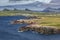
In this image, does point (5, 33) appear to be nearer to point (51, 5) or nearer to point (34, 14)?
point (34, 14)

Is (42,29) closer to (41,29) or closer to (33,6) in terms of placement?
(41,29)

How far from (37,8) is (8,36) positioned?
617 mm

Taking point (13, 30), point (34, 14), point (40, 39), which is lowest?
point (40, 39)

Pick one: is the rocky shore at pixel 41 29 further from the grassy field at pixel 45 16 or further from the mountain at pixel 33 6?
the mountain at pixel 33 6

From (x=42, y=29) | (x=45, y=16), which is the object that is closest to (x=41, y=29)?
(x=42, y=29)

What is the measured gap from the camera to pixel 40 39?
2.08m

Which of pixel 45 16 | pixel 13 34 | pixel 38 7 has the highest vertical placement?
pixel 38 7

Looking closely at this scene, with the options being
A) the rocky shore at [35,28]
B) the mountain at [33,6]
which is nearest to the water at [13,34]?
the rocky shore at [35,28]

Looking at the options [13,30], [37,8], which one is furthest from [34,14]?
[13,30]

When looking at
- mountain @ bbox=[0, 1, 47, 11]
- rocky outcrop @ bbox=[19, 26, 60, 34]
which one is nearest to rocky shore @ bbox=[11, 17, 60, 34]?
rocky outcrop @ bbox=[19, 26, 60, 34]

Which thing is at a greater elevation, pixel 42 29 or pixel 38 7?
pixel 38 7

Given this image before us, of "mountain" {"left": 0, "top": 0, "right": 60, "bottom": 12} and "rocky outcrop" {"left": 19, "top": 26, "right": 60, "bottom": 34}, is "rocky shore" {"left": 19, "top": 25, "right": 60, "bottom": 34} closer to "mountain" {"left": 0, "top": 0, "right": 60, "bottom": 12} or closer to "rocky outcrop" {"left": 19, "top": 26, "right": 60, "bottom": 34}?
"rocky outcrop" {"left": 19, "top": 26, "right": 60, "bottom": 34}

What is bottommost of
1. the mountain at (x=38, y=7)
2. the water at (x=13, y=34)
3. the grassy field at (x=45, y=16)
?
the water at (x=13, y=34)

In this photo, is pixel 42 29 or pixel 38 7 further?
pixel 38 7
